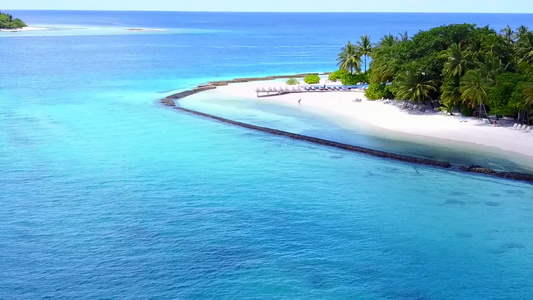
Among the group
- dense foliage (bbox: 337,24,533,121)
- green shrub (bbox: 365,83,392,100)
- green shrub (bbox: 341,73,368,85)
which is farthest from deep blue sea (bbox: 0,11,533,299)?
green shrub (bbox: 341,73,368,85)

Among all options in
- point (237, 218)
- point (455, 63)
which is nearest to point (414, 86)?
point (455, 63)

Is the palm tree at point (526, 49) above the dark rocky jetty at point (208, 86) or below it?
above

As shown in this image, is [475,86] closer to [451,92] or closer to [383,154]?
[451,92]

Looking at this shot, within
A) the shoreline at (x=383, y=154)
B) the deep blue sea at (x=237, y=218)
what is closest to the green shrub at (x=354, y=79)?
the deep blue sea at (x=237, y=218)

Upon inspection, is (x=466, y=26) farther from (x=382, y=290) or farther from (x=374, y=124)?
(x=382, y=290)

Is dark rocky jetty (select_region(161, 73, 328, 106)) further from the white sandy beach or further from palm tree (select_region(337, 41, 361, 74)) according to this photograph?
palm tree (select_region(337, 41, 361, 74))

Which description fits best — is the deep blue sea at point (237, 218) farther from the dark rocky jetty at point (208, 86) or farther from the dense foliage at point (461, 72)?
the dark rocky jetty at point (208, 86)

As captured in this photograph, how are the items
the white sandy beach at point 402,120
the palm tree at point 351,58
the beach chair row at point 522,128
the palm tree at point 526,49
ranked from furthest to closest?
the palm tree at point 351,58 < the palm tree at point 526,49 < the beach chair row at point 522,128 < the white sandy beach at point 402,120
